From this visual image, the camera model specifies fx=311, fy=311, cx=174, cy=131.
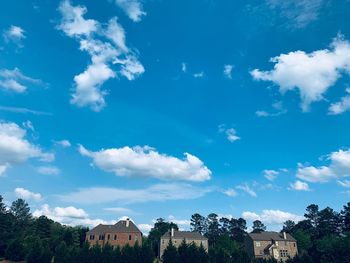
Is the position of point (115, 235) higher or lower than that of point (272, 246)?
higher

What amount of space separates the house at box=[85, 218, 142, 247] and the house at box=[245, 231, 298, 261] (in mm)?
32727

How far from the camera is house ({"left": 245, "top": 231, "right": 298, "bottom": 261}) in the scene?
86938mm

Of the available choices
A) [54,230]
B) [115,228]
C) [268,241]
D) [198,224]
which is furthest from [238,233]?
[54,230]

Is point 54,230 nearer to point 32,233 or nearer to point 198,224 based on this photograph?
point 32,233

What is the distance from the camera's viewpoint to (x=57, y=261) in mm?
53656

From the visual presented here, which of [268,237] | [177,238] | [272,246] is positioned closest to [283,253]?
[272,246]

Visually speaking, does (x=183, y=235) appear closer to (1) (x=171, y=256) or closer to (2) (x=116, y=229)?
(2) (x=116, y=229)

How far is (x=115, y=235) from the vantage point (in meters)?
79.7

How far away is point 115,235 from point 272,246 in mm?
43293

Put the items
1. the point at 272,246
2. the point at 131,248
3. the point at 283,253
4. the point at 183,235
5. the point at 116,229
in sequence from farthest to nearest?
1. the point at 183,235
2. the point at 283,253
3. the point at 272,246
4. the point at 116,229
5. the point at 131,248

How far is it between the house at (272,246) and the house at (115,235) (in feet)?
107

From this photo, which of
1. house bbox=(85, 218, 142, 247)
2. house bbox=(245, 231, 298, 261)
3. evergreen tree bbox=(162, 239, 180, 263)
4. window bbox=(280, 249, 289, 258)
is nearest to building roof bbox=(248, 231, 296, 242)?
house bbox=(245, 231, 298, 261)

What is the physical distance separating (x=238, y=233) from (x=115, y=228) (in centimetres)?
6530

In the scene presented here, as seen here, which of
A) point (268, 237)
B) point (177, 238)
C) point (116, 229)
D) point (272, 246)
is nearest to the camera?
point (116, 229)
